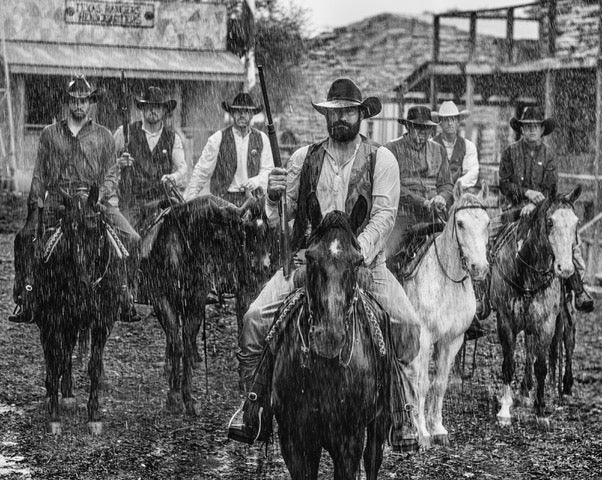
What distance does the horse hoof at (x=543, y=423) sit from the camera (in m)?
9.28

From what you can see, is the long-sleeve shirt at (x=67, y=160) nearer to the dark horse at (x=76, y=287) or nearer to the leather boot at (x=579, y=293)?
the dark horse at (x=76, y=287)

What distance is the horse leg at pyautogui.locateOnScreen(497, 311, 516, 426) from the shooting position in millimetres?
9461

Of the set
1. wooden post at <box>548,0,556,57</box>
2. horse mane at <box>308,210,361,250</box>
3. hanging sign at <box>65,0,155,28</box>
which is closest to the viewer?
horse mane at <box>308,210,361,250</box>

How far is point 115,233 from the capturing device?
8641 mm

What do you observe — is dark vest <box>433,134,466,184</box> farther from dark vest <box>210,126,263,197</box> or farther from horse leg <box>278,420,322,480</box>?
horse leg <box>278,420,322,480</box>

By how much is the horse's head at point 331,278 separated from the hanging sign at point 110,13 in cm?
2402

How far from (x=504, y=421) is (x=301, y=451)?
4298mm

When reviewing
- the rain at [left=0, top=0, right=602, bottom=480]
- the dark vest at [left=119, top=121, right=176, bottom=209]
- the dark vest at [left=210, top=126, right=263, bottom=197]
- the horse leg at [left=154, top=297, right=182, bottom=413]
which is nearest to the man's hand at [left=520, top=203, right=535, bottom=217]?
the rain at [left=0, top=0, right=602, bottom=480]

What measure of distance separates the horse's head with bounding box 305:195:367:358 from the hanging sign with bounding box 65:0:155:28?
78.8ft

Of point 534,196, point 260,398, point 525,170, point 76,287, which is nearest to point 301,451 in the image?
point 260,398

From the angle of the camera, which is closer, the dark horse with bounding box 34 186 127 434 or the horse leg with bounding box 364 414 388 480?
the horse leg with bounding box 364 414 388 480

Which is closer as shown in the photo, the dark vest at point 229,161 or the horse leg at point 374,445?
the horse leg at point 374,445

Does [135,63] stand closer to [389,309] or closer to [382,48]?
[382,48]

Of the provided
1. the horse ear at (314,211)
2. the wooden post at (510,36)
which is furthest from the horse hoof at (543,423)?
the wooden post at (510,36)
